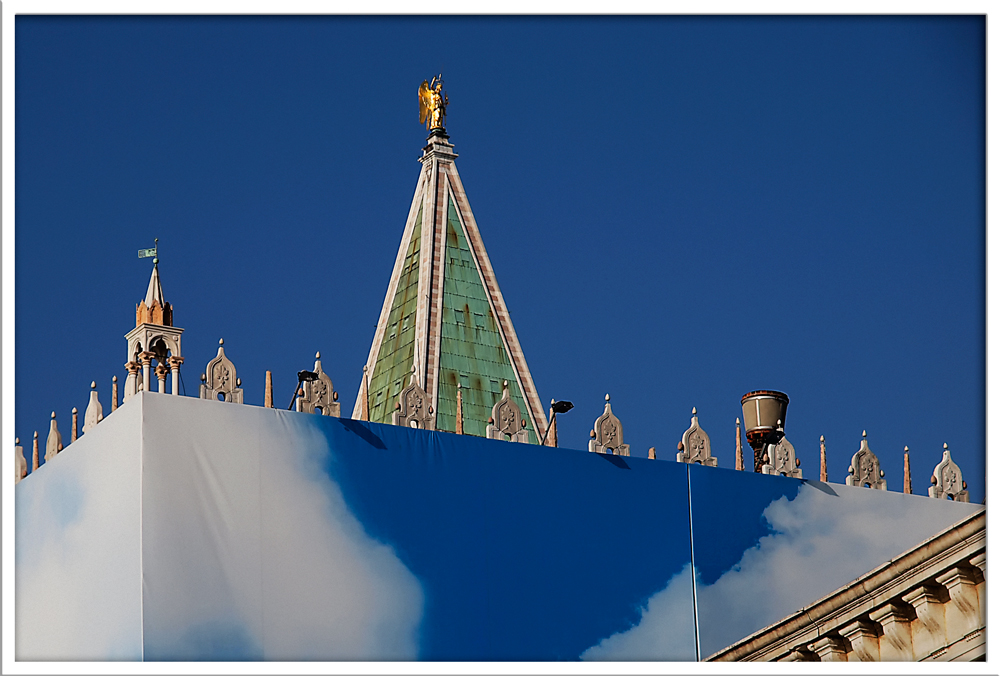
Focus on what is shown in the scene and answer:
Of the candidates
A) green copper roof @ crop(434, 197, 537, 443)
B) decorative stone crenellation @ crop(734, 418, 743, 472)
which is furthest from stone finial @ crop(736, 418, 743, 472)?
green copper roof @ crop(434, 197, 537, 443)

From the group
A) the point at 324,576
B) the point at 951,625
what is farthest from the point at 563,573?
the point at 951,625

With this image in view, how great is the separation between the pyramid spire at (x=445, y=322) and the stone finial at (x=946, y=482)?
12.3 metres

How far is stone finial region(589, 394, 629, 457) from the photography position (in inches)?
1272

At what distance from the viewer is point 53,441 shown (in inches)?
1265

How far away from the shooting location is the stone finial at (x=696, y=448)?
33156 mm

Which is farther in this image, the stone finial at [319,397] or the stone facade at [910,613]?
the stone finial at [319,397]

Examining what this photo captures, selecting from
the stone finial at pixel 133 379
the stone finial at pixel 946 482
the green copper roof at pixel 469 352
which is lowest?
the stone finial at pixel 946 482

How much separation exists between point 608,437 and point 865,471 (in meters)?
5.56

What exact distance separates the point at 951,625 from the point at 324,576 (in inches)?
338

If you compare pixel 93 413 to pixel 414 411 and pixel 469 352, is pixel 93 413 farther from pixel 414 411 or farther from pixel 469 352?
pixel 469 352

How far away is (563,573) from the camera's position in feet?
102

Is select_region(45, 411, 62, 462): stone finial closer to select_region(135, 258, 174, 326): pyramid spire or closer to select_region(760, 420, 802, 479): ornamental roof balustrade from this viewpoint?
select_region(135, 258, 174, 326): pyramid spire

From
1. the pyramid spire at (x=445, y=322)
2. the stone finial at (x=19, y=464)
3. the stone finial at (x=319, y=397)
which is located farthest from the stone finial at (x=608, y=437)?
→ the pyramid spire at (x=445, y=322)

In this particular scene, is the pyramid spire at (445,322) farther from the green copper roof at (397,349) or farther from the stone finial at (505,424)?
the stone finial at (505,424)
